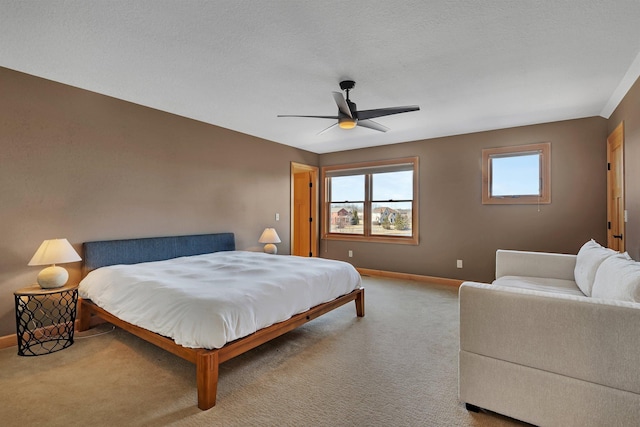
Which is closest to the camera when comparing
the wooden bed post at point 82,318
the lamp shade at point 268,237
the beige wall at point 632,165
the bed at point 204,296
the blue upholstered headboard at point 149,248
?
the bed at point 204,296

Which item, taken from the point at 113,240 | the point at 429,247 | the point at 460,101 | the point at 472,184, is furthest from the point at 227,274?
the point at 472,184

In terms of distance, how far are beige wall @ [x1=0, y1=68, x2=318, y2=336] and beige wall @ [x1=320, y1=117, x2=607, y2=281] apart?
2785 mm

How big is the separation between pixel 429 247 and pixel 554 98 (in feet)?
9.11

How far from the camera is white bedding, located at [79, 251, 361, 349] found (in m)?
2.03

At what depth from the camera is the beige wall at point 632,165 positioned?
289cm

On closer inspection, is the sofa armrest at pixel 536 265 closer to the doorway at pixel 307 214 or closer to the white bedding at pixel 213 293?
the white bedding at pixel 213 293

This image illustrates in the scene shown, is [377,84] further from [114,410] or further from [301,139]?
[114,410]

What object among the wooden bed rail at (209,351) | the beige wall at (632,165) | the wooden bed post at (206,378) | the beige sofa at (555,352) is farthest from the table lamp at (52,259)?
the beige wall at (632,165)

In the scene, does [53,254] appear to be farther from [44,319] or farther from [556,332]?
[556,332]

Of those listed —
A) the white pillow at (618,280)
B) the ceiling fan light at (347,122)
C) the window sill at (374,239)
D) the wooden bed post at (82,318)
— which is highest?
the ceiling fan light at (347,122)

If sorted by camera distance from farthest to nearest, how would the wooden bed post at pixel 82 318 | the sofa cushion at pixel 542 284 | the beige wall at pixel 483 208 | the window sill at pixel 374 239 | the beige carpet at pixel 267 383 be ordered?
the window sill at pixel 374 239, the beige wall at pixel 483 208, the wooden bed post at pixel 82 318, the sofa cushion at pixel 542 284, the beige carpet at pixel 267 383

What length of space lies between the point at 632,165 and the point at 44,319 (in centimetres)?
604

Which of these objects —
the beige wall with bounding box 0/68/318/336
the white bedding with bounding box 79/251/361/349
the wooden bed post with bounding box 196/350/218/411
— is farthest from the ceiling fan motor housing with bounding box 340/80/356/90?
the wooden bed post with bounding box 196/350/218/411

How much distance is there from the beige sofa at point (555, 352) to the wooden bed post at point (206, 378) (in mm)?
1568
